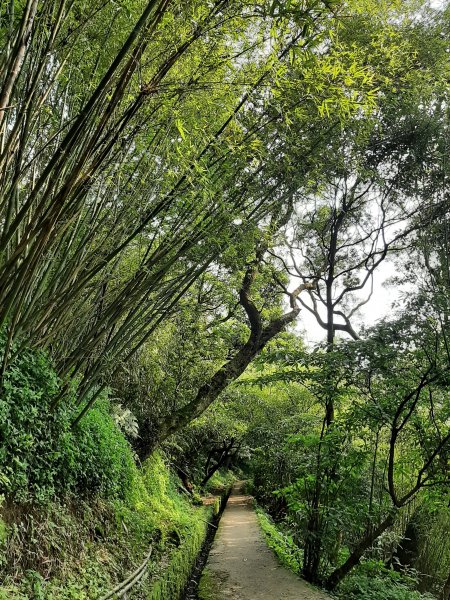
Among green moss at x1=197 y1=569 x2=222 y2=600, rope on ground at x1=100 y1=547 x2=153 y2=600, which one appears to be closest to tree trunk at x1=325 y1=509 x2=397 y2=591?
green moss at x1=197 y1=569 x2=222 y2=600

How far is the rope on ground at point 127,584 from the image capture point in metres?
2.51

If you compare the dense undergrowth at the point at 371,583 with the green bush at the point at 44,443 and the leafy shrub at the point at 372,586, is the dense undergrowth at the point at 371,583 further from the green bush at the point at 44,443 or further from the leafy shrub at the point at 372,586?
the green bush at the point at 44,443

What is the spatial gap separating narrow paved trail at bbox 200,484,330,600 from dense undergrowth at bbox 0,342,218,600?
0.39 metres

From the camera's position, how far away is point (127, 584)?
282 centimetres

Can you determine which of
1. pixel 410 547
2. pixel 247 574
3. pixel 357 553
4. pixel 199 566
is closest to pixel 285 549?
pixel 247 574

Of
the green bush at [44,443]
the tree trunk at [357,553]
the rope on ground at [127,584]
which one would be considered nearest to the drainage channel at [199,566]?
the rope on ground at [127,584]

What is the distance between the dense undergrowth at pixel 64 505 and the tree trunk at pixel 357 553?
1.38m

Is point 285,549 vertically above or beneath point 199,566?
above

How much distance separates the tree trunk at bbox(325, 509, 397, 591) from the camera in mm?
3270

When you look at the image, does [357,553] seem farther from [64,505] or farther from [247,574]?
[64,505]

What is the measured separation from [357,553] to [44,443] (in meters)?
2.54

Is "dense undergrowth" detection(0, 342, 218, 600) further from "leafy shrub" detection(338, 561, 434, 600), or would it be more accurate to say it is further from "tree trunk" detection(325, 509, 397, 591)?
"leafy shrub" detection(338, 561, 434, 600)

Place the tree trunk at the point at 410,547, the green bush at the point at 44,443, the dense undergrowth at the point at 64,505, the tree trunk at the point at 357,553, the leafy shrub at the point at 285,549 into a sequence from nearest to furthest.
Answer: the dense undergrowth at the point at 64,505 < the green bush at the point at 44,443 < the tree trunk at the point at 357,553 < the leafy shrub at the point at 285,549 < the tree trunk at the point at 410,547

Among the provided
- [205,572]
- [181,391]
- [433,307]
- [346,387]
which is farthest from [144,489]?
[433,307]
